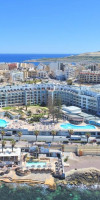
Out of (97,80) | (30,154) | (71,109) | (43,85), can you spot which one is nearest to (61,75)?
(97,80)

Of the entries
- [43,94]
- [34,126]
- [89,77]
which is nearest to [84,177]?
[34,126]

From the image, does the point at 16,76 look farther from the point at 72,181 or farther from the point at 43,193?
the point at 43,193

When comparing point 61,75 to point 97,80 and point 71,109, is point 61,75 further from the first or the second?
point 71,109

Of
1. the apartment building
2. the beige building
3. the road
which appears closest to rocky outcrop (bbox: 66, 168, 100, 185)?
the road

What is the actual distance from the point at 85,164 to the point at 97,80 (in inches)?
2153

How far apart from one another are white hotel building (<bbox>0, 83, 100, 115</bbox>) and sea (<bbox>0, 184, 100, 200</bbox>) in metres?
31.2

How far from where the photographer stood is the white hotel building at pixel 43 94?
214 ft

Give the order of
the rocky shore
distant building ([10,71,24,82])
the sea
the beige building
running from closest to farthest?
the sea < the rocky shore < distant building ([10,71,24,82]) < the beige building

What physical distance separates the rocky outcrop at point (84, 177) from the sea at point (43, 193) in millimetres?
1582

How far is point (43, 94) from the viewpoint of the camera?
70750 millimetres

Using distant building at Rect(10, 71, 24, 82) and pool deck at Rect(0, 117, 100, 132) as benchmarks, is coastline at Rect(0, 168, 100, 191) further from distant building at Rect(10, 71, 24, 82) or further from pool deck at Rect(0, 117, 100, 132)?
distant building at Rect(10, 71, 24, 82)

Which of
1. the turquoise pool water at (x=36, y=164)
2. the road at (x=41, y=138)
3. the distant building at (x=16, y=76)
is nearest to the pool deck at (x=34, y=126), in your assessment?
the road at (x=41, y=138)

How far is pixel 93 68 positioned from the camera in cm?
11450

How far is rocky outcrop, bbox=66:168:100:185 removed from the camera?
118 ft
